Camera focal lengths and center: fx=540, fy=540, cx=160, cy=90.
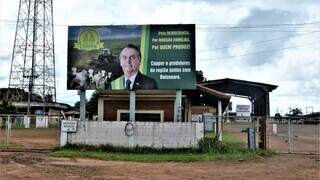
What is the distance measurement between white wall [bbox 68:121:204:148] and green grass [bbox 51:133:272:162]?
0.94 ft

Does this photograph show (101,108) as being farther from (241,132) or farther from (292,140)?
(292,140)

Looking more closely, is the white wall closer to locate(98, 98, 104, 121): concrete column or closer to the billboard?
the billboard

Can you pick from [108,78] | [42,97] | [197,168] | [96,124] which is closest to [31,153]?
[96,124]

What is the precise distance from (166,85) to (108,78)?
2902 mm

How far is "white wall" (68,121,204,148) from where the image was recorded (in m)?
25.3

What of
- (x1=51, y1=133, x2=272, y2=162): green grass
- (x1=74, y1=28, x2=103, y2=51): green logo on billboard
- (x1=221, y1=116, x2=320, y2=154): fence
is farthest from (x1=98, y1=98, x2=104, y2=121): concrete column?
(x1=221, y1=116, x2=320, y2=154): fence

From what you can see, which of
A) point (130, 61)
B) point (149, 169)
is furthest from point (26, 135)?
point (149, 169)

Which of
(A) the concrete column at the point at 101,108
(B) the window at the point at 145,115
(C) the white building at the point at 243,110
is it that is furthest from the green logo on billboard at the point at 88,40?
(C) the white building at the point at 243,110

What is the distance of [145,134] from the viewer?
25.5 meters

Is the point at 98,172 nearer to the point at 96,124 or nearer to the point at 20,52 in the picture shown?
the point at 96,124

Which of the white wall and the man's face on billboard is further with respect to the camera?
the man's face on billboard

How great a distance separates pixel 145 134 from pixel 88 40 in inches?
224

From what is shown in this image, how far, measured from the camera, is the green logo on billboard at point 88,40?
1062 inches

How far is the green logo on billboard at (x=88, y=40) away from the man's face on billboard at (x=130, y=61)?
1.51 meters
